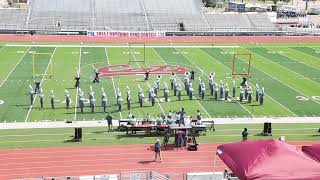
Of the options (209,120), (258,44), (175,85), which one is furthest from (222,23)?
(209,120)

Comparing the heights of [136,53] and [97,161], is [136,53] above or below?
above

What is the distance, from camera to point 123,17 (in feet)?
189

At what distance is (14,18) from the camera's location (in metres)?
54.4

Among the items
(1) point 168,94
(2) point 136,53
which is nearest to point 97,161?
(1) point 168,94

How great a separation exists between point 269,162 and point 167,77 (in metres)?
19.7

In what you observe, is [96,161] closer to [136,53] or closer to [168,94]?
[168,94]

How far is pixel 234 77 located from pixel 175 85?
6.19 meters

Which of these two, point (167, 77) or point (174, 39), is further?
point (174, 39)

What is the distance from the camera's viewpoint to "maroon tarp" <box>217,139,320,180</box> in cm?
1075

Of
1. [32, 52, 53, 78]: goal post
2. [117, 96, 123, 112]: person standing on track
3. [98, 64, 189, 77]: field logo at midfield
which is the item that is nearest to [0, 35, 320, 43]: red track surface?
[32, 52, 53, 78]: goal post

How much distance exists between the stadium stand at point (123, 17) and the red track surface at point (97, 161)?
35910 mm

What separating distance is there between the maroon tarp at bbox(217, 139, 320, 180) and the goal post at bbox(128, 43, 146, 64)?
77.9 feet

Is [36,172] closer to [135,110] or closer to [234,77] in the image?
[135,110]

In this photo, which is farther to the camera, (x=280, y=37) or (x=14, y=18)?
(x=14, y=18)
